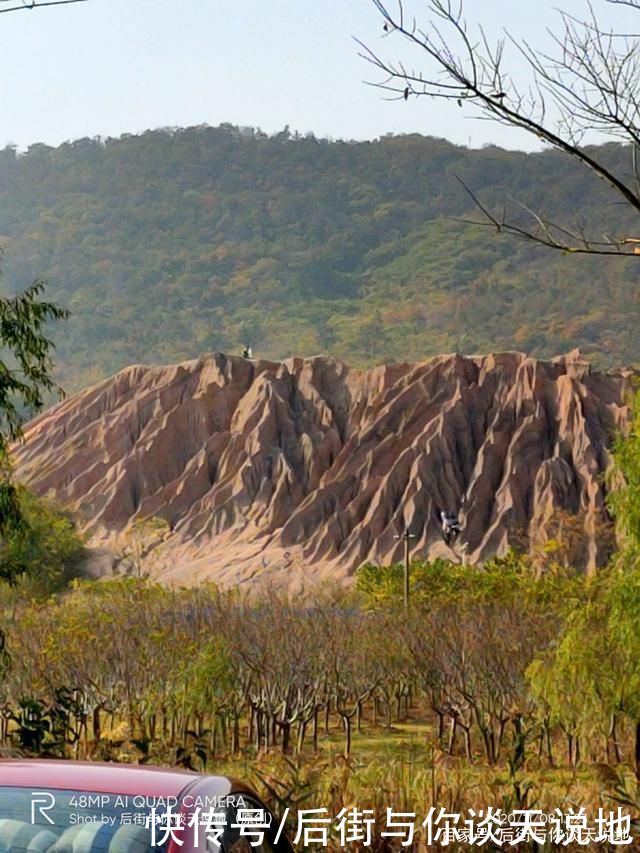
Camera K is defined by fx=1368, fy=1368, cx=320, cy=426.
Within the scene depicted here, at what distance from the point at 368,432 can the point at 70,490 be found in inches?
564

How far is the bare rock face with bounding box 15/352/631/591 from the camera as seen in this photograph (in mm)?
56781

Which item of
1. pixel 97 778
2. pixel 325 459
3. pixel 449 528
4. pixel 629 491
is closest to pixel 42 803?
Answer: pixel 97 778

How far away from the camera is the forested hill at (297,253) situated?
293 feet

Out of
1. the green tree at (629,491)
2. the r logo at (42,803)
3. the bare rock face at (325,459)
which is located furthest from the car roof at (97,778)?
the bare rock face at (325,459)

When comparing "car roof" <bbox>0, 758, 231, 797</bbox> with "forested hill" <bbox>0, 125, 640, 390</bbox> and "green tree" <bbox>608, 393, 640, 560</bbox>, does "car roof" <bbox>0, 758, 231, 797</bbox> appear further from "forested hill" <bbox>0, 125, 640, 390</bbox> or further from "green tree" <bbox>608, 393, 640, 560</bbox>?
"forested hill" <bbox>0, 125, 640, 390</bbox>

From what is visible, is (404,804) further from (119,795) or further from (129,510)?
(129,510)

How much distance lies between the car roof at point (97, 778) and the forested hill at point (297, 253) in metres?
76.3

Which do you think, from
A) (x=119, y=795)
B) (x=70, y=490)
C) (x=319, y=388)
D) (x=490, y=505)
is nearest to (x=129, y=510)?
(x=70, y=490)

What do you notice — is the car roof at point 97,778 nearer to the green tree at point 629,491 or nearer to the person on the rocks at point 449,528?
the green tree at point 629,491

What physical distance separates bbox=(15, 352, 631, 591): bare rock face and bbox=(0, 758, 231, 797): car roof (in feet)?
165

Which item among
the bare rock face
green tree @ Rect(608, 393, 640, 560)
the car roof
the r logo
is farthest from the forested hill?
the r logo

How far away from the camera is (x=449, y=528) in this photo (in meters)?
56.6

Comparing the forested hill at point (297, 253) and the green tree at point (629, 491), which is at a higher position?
the forested hill at point (297, 253)

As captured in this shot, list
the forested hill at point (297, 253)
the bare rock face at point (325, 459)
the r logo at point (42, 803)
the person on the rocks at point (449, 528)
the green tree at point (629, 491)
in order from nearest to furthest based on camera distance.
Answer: the r logo at point (42, 803) → the green tree at point (629, 491) → the person on the rocks at point (449, 528) → the bare rock face at point (325, 459) → the forested hill at point (297, 253)
